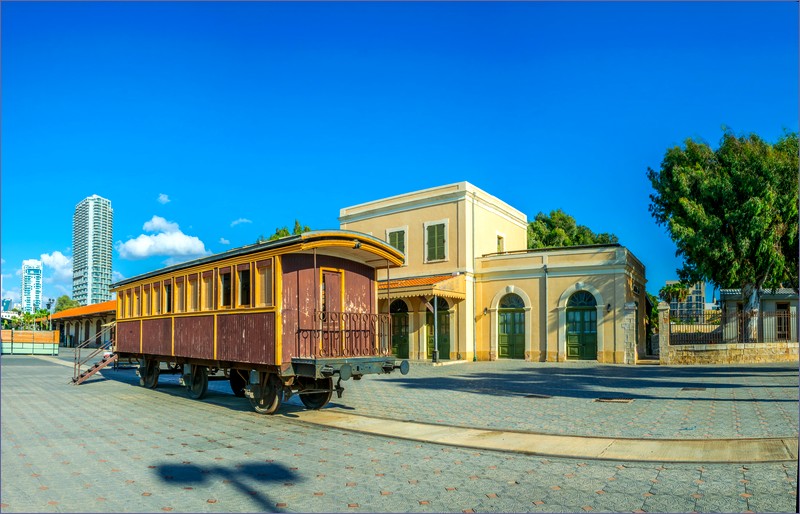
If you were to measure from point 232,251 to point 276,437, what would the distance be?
481cm

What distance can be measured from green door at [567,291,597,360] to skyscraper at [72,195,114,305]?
18615 millimetres

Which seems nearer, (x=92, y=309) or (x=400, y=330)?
(x=400, y=330)

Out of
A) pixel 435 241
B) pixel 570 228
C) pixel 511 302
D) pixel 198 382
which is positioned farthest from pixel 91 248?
pixel 198 382

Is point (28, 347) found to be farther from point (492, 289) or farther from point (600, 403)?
point (600, 403)

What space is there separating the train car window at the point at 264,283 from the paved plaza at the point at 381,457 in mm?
2228

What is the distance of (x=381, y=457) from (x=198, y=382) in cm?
827

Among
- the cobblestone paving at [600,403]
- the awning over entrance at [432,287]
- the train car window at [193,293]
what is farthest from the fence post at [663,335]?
the train car window at [193,293]

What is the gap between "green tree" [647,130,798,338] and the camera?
26.3m

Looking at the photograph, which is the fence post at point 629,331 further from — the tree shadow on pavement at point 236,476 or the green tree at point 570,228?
the green tree at point 570,228

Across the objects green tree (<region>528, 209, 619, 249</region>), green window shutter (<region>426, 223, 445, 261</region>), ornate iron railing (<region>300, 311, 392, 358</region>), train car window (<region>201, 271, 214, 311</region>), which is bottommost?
ornate iron railing (<region>300, 311, 392, 358</region>)

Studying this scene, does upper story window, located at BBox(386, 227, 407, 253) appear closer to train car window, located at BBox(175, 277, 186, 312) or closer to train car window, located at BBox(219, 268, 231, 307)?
train car window, located at BBox(175, 277, 186, 312)

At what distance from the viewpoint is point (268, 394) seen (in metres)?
12.0

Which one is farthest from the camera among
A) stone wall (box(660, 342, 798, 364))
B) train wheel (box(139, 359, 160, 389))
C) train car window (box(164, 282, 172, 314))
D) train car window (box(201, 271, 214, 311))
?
stone wall (box(660, 342, 798, 364))

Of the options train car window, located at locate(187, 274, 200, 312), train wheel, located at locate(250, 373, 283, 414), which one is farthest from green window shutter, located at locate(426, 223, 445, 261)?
train wheel, located at locate(250, 373, 283, 414)
